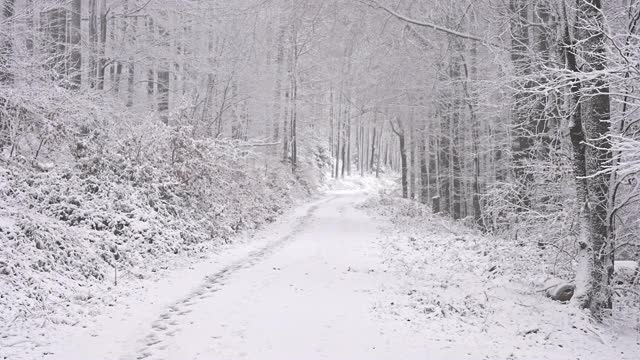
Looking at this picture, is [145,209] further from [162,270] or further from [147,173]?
[162,270]

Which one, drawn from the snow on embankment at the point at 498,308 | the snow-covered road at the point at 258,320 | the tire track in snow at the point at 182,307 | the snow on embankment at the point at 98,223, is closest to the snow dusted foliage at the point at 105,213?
the snow on embankment at the point at 98,223

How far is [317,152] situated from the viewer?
46.8 m

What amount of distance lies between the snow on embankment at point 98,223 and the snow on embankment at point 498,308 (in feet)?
16.9

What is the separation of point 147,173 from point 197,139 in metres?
2.67

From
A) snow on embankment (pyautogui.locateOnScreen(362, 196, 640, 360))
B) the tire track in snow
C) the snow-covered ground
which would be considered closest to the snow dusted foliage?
the snow-covered ground

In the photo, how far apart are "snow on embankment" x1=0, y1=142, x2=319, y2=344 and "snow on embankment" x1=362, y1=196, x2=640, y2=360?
16.9ft

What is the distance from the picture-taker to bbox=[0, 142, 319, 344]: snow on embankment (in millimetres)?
7051

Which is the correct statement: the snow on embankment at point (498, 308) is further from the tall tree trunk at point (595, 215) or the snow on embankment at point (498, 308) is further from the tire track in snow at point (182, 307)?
the tire track in snow at point (182, 307)

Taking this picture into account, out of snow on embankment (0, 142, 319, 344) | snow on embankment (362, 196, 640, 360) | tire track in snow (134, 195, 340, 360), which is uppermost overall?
snow on embankment (0, 142, 319, 344)

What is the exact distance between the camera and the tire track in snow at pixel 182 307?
220 inches

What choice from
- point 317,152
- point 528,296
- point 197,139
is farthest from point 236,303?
point 317,152

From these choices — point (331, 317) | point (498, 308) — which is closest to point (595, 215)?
point (498, 308)

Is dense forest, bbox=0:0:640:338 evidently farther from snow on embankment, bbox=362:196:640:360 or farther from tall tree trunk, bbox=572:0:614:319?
snow on embankment, bbox=362:196:640:360

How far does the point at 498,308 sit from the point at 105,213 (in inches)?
332
